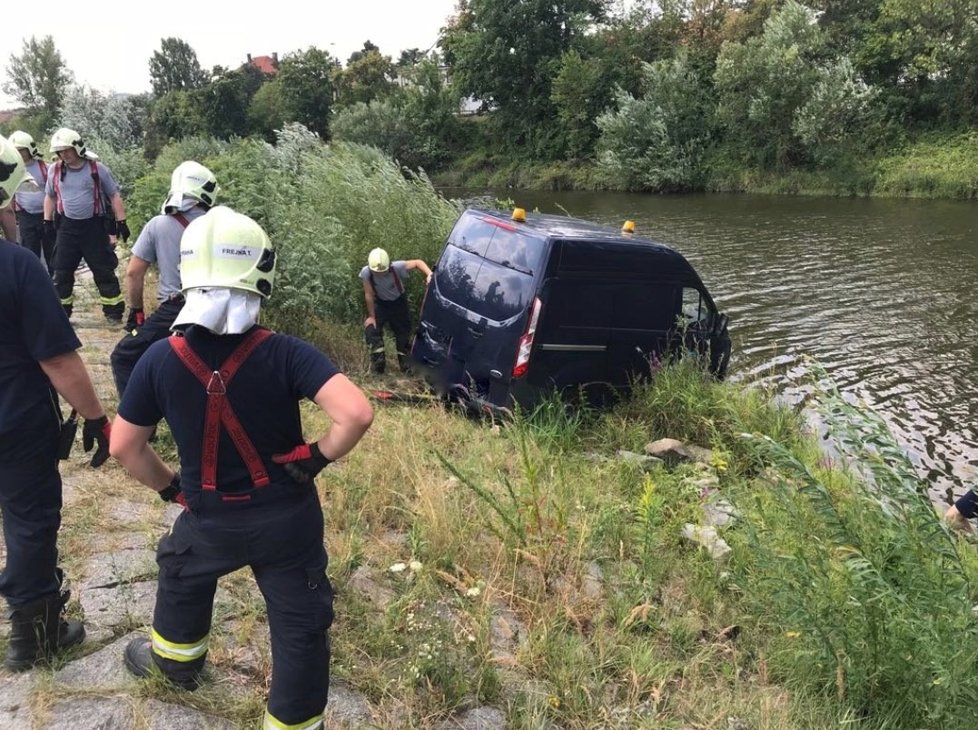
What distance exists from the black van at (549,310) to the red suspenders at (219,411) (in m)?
3.81

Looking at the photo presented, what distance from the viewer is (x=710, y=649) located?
3432 mm

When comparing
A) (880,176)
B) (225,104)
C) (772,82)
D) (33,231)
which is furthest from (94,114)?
(880,176)

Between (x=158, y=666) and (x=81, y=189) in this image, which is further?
(x=81, y=189)

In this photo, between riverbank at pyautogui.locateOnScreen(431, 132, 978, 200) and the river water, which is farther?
riverbank at pyautogui.locateOnScreen(431, 132, 978, 200)

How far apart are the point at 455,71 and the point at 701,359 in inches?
1743

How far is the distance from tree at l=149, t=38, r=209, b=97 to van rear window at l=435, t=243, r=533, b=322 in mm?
72051

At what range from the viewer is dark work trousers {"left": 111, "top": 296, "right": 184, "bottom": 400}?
439 centimetres

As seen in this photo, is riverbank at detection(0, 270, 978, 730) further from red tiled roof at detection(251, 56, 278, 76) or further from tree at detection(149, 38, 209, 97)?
Result: red tiled roof at detection(251, 56, 278, 76)

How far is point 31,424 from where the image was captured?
2.62 metres

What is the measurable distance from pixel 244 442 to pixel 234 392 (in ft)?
0.53

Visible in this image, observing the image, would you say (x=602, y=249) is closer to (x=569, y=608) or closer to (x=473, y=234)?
(x=473, y=234)

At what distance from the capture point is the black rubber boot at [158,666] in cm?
262

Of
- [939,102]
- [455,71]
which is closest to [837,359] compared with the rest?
[939,102]

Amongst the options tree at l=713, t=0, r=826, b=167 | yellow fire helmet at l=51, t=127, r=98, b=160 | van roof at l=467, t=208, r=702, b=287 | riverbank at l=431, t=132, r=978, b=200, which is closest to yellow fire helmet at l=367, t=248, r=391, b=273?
van roof at l=467, t=208, r=702, b=287
